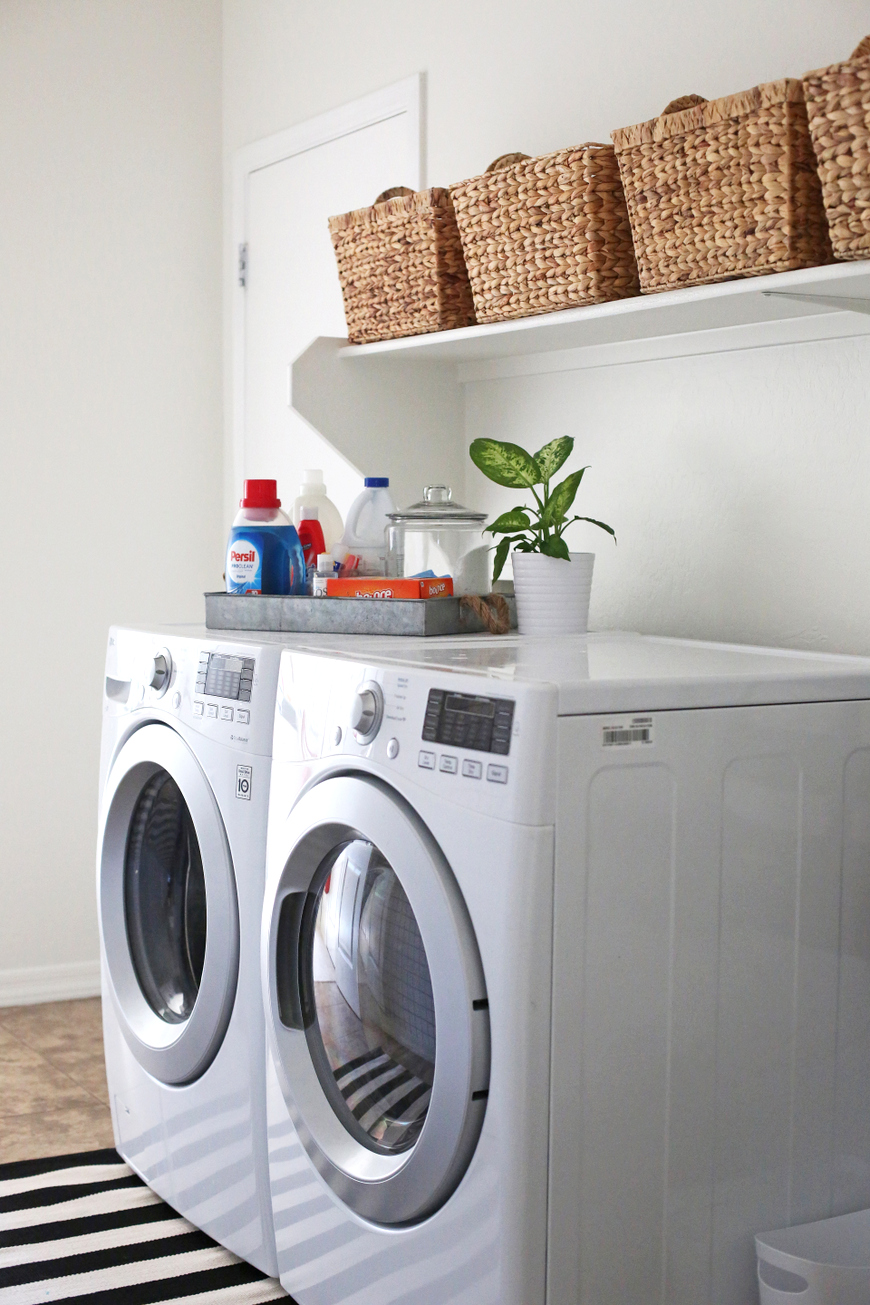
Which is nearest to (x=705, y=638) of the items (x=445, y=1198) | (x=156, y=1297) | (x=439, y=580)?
(x=439, y=580)

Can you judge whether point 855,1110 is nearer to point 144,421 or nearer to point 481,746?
point 481,746

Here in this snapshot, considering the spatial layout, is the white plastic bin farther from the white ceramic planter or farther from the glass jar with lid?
the glass jar with lid

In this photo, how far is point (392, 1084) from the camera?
155cm

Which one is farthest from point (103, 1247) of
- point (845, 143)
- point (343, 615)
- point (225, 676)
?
point (845, 143)

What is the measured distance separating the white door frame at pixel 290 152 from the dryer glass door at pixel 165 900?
131 centimetres

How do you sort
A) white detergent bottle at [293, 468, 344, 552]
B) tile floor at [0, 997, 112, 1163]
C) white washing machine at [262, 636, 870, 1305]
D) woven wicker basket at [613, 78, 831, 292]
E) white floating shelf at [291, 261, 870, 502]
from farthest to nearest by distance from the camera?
1. tile floor at [0, 997, 112, 1163]
2. white detergent bottle at [293, 468, 344, 552]
3. white floating shelf at [291, 261, 870, 502]
4. woven wicker basket at [613, 78, 831, 292]
5. white washing machine at [262, 636, 870, 1305]

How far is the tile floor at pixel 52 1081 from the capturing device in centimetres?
243

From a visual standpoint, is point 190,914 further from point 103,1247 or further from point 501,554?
point 501,554

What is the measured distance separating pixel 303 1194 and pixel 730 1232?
547mm

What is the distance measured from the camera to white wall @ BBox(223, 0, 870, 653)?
5.89ft

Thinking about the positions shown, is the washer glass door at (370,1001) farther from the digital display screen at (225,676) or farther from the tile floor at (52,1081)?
the tile floor at (52,1081)

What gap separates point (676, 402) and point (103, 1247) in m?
1.54

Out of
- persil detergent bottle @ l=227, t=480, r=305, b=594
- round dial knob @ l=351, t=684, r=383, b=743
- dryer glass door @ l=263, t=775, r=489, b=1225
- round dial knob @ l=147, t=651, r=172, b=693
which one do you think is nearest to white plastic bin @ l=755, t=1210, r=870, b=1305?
dryer glass door @ l=263, t=775, r=489, b=1225

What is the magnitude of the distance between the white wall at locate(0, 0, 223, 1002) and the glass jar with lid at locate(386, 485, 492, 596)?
1.35 metres
